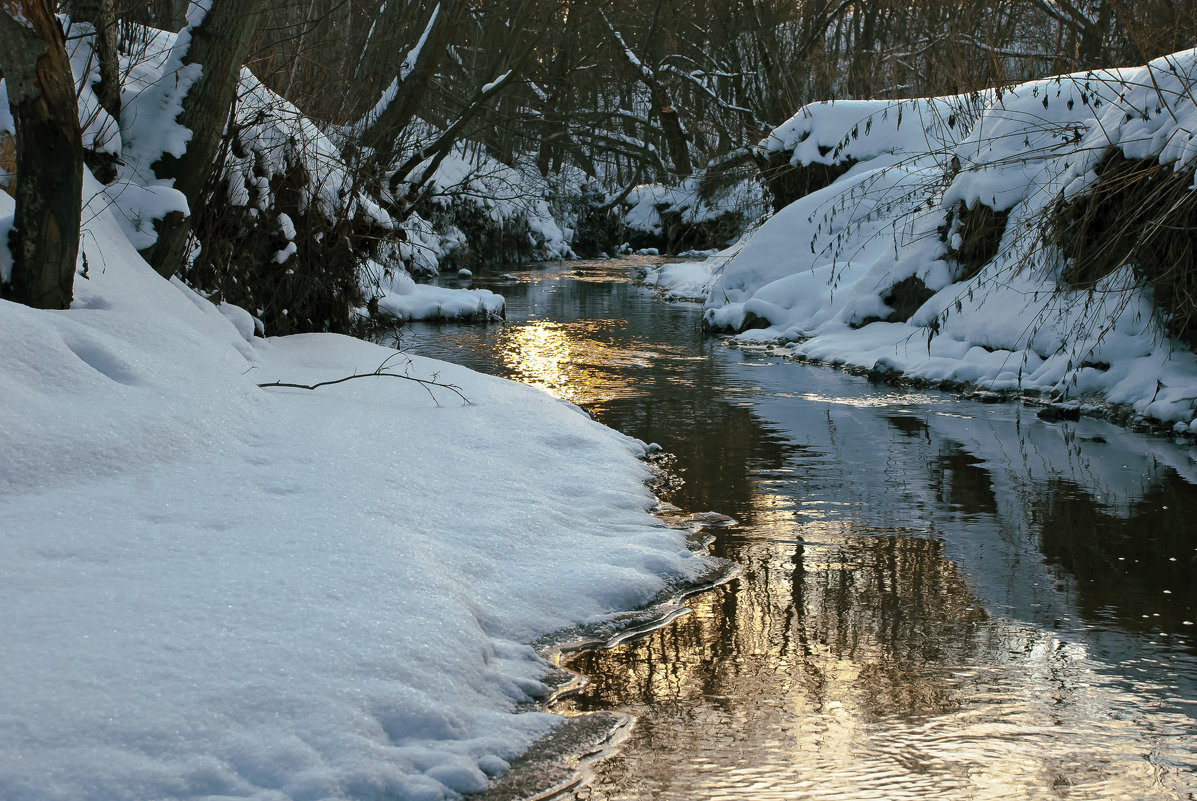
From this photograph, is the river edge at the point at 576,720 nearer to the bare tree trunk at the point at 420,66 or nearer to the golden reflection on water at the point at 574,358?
the golden reflection on water at the point at 574,358

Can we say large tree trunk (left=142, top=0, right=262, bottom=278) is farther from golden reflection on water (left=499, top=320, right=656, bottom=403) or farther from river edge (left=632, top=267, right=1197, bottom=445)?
river edge (left=632, top=267, right=1197, bottom=445)

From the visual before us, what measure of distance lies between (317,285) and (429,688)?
17.4 feet

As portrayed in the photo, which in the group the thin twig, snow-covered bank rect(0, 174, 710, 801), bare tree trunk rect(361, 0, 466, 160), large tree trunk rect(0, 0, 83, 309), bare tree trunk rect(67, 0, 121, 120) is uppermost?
bare tree trunk rect(361, 0, 466, 160)

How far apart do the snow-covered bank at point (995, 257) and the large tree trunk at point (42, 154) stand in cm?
545

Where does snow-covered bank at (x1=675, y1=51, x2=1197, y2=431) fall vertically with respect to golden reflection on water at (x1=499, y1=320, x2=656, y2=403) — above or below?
above

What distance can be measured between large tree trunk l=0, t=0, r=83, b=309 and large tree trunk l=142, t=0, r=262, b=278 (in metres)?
1.17

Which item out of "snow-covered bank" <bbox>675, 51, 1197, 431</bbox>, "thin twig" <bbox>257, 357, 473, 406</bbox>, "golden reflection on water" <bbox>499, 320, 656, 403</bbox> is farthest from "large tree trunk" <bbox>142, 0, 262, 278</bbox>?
"snow-covered bank" <bbox>675, 51, 1197, 431</bbox>

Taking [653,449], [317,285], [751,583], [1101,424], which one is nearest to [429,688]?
[751,583]

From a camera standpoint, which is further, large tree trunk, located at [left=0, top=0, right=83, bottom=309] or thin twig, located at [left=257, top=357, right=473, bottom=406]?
thin twig, located at [left=257, top=357, right=473, bottom=406]

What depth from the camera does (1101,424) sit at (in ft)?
23.6

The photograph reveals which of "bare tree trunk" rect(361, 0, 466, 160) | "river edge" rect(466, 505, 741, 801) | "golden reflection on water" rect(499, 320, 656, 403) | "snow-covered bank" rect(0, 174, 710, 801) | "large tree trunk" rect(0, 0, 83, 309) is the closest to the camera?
"snow-covered bank" rect(0, 174, 710, 801)

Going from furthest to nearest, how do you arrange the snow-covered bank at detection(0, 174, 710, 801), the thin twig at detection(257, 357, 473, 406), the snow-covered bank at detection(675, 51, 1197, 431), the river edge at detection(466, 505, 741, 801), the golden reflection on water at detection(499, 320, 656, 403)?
the golden reflection on water at detection(499, 320, 656, 403) < the snow-covered bank at detection(675, 51, 1197, 431) < the thin twig at detection(257, 357, 473, 406) < the river edge at detection(466, 505, 741, 801) < the snow-covered bank at detection(0, 174, 710, 801)

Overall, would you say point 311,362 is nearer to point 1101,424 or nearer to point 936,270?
point 1101,424

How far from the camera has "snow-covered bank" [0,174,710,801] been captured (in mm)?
2232
